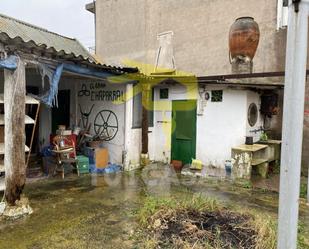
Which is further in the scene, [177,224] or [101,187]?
[101,187]

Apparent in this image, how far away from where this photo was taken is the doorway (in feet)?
33.3

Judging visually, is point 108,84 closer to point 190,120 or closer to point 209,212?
point 190,120

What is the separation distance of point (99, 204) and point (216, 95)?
4.62 metres

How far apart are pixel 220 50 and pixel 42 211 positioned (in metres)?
Answer: 7.48

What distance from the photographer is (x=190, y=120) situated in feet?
29.0

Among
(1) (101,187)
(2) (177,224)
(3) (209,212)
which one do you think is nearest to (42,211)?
(1) (101,187)

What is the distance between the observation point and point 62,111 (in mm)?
10258

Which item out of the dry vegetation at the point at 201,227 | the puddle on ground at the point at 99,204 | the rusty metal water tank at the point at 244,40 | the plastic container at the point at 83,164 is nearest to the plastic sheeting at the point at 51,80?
the puddle on ground at the point at 99,204

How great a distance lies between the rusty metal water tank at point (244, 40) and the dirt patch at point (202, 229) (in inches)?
142

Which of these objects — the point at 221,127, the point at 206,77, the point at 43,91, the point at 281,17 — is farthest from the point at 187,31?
the point at 43,91

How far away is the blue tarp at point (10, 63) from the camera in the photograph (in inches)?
180

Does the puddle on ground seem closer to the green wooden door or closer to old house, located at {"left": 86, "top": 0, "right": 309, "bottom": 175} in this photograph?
the green wooden door

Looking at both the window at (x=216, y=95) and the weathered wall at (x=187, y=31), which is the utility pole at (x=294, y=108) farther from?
the weathered wall at (x=187, y=31)

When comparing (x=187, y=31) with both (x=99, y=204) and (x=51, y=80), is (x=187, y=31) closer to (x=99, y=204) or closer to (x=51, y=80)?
(x=51, y=80)
